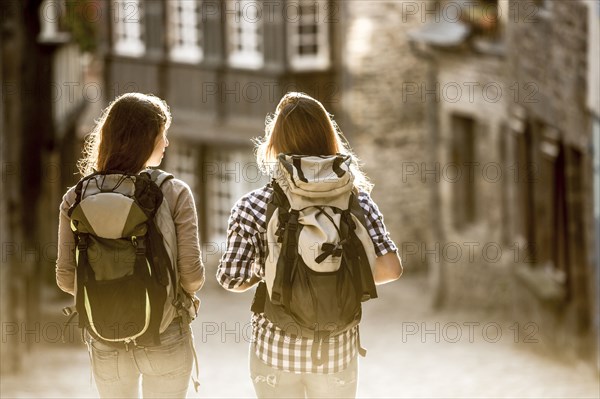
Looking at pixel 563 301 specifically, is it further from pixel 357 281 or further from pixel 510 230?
pixel 357 281

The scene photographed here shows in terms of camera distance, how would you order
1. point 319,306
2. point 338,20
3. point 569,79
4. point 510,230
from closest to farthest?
point 319,306 → point 569,79 → point 510,230 → point 338,20

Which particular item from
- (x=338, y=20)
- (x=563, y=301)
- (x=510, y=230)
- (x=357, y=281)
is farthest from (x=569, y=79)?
(x=338, y=20)

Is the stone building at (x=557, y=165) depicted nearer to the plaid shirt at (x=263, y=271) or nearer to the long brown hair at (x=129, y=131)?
the plaid shirt at (x=263, y=271)

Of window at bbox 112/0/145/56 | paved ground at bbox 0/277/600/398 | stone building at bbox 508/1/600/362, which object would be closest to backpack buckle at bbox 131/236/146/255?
paved ground at bbox 0/277/600/398

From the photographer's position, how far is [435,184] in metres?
19.0

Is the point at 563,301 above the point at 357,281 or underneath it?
underneath

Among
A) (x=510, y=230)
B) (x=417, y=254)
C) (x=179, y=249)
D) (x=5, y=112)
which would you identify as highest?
(x=179, y=249)

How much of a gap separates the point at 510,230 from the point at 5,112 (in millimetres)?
6284

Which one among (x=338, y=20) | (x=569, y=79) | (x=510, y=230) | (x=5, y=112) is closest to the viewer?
(x=569, y=79)

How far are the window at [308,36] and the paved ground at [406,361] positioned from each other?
3658mm

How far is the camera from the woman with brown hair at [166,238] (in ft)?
15.0

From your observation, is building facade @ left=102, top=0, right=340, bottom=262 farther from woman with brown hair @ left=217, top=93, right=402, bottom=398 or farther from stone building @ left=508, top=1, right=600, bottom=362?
woman with brown hair @ left=217, top=93, right=402, bottom=398

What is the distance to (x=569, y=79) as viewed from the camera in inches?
464

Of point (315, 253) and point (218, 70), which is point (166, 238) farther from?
point (218, 70)
